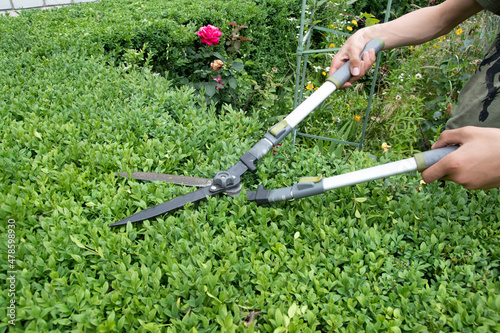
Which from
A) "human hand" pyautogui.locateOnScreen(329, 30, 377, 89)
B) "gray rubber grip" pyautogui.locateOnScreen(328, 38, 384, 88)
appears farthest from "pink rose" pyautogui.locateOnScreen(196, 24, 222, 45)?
"gray rubber grip" pyautogui.locateOnScreen(328, 38, 384, 88)

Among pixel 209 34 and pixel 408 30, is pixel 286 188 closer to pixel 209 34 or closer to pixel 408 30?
pixel 408 30

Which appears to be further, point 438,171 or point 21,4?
point 21,4

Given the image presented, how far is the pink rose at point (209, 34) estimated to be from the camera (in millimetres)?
3651

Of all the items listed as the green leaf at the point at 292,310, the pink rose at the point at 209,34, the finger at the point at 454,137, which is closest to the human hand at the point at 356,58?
the finger at the point at 454,137

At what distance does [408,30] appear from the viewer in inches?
83.5

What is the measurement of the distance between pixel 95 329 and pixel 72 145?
1.22 m

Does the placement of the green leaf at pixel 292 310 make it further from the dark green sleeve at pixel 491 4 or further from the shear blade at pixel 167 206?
the dark green sleeve at pixel 491 4

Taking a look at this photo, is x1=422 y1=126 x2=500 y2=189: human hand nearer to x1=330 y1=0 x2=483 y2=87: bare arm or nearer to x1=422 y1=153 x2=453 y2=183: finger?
x1=422 y1=153 x2=453 y2=183: finger

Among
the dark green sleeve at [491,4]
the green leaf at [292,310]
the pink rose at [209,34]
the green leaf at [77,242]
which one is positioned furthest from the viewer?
the pink rose at [209,34]

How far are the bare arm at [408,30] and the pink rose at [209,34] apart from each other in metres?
1.88

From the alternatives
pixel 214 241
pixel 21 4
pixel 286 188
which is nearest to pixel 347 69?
pixel 286 188

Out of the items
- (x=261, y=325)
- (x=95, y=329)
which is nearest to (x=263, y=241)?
(x=261, y=325)

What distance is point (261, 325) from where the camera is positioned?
1.30m

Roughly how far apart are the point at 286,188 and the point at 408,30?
1280 millimetres
